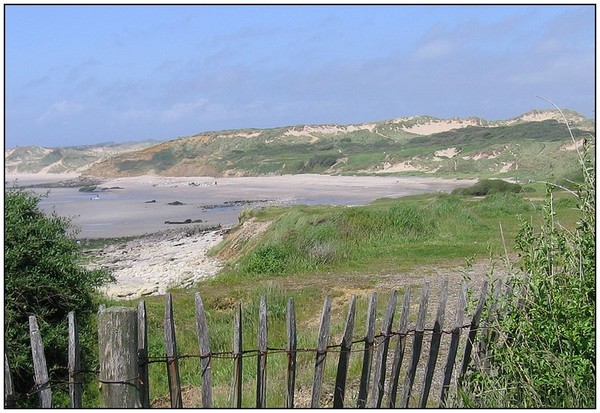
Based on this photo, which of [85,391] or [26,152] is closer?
[85,391]

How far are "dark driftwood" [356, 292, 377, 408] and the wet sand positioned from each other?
80.7 feet

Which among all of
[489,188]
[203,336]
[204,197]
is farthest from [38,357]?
[204,197]

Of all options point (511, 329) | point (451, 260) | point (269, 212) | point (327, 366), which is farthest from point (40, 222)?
point (269, 212)

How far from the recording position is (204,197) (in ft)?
169

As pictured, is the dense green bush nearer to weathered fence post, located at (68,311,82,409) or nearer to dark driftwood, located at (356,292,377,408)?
dark driftwood, located at (356,292,377,408)

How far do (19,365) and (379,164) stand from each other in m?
68.8

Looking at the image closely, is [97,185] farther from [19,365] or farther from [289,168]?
[19,365]

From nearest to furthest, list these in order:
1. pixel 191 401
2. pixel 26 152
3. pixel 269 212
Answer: pixel 191 401 → pixel 269 212 → pixel 26 152

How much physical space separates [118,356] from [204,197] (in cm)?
4840

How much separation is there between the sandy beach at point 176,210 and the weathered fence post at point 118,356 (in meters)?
5.94

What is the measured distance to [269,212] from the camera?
23.6 meters

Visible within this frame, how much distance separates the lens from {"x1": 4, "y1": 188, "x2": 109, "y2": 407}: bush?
6.01m

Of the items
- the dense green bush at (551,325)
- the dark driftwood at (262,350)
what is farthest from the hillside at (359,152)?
the dark driftwood at (262,350)

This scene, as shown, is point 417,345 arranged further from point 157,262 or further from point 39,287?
point 157,262
